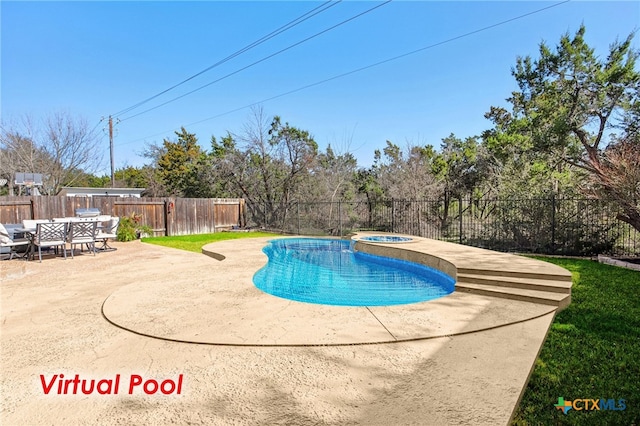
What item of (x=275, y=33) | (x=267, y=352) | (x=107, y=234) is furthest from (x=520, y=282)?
(x=275, y=33)

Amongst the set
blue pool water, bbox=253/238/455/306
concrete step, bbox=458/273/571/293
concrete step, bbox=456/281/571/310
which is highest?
concrete step, bbox=458/273/571/293

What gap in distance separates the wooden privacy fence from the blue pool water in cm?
635

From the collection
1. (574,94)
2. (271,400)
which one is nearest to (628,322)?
(271,400)

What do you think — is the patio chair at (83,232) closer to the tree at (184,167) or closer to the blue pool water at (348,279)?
the blue pool water at (348,279)

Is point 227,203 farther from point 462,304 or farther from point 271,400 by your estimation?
point 271,400

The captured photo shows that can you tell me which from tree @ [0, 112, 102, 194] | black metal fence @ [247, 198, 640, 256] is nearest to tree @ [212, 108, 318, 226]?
black metal fence @ [247, 198, 640, 256]

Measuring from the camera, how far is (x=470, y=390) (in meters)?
2.19

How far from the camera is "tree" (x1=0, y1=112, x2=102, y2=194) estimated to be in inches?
636

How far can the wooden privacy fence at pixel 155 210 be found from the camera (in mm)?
10039

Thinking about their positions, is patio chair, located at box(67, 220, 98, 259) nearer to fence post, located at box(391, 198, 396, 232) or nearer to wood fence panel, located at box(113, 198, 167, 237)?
wood fence panel, located at box(113, 198, 167, 237)

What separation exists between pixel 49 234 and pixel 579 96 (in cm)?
1576

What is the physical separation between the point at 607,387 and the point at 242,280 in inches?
178

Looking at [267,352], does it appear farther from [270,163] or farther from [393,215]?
[270,163]

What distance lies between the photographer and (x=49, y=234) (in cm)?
744
